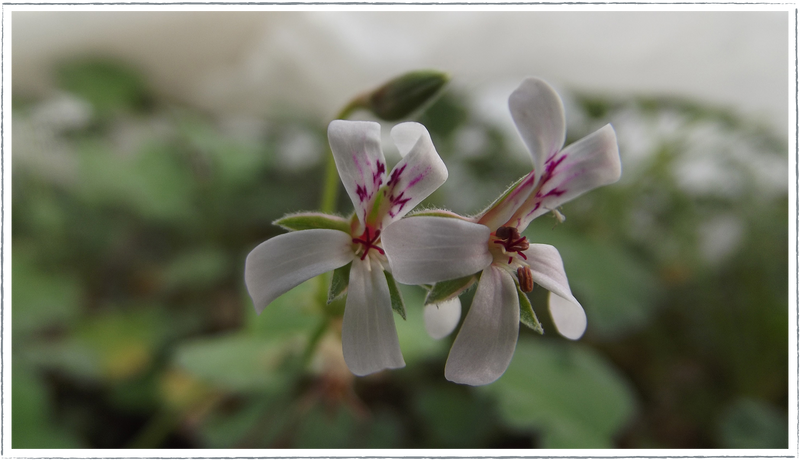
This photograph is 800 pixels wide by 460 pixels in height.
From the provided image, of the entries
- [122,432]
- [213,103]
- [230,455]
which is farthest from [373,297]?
[213,103]

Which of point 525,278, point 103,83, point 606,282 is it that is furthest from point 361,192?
point 103,83

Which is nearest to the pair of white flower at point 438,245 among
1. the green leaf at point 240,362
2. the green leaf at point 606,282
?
the green leaf at point 240,362

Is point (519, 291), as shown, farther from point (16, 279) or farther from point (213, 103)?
point (213, 103)

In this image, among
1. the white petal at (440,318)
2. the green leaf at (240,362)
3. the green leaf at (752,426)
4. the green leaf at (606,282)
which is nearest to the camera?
the white petal at (440,318)

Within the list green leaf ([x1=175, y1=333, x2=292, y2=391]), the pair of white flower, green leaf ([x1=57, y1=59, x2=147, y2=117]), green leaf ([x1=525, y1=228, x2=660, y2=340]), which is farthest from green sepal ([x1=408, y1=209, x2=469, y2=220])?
green leaf ([x1=57, y1=59, x2=147, y2=117])

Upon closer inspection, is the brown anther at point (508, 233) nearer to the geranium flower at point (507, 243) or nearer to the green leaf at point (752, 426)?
the geranium flower at point (507, 243)

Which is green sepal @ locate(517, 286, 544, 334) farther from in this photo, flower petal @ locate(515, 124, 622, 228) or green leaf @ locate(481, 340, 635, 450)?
green leaf @ locate(481, 340, 635, 450)

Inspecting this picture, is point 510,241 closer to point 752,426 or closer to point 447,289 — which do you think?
point 447,289
